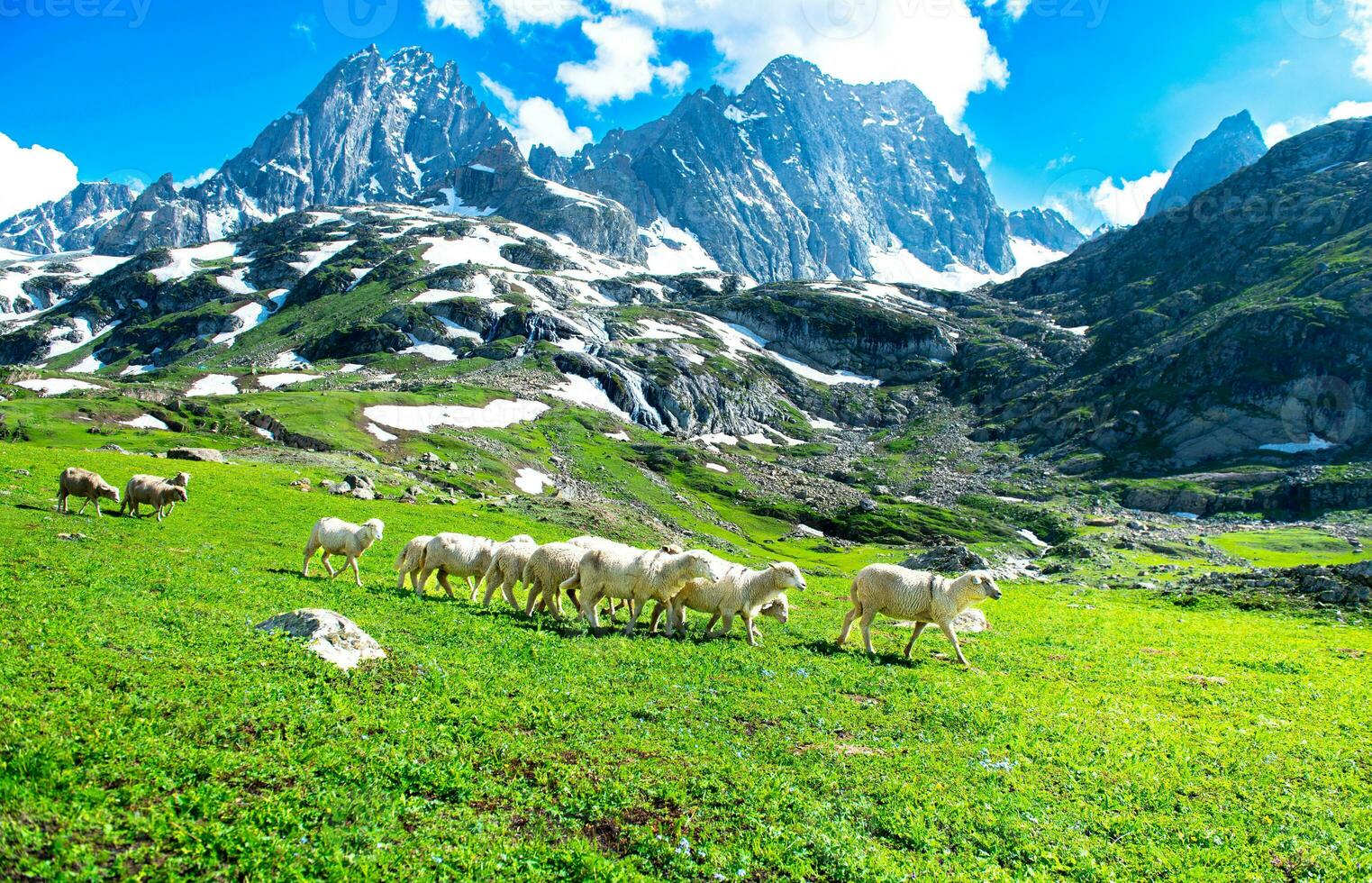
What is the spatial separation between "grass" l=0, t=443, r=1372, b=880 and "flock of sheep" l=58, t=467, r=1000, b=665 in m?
1.46

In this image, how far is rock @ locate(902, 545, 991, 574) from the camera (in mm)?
62094

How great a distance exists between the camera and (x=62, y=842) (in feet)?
25.0

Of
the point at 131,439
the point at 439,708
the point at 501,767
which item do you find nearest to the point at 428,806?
the point at 501,767

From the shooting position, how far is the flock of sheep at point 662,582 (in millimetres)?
22484

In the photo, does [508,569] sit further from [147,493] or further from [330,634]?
[147,493]

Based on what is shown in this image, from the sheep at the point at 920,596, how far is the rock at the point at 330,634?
15.6 m

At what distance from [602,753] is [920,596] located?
558 inches

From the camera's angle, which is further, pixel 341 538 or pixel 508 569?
pixel 341 538

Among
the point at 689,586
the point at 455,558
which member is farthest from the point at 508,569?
the point at 689,586

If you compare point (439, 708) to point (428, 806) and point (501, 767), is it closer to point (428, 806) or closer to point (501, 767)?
point (501, 767)

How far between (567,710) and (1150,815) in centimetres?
1145

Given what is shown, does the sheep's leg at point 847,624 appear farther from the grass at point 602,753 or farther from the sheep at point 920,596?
the grass at point 602,753

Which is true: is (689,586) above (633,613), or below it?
above

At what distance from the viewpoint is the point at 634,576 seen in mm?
22359
